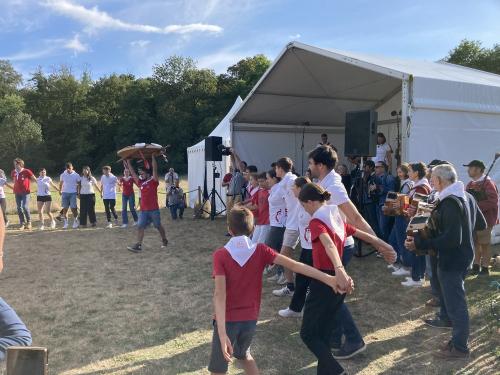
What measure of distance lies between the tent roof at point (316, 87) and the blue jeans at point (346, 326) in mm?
4666

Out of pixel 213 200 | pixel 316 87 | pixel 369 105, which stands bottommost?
pixel 213 200

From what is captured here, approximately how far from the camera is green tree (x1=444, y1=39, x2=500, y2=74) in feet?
96.1

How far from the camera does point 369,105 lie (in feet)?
38.7

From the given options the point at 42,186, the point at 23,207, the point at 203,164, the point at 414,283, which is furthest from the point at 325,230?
the point at 203,164

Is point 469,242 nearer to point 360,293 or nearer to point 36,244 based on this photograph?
point 360,293

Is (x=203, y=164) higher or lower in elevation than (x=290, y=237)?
higher

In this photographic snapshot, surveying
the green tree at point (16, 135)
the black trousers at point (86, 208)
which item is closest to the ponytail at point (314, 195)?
the black trousers at point (86, 208)

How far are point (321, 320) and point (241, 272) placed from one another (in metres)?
0.70

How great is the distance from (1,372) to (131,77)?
163 ft

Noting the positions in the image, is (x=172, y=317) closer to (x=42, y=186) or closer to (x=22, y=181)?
(x=42, y=186)

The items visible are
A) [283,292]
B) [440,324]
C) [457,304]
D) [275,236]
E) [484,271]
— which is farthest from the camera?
[484,271]

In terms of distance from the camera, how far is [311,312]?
2738 millimetres

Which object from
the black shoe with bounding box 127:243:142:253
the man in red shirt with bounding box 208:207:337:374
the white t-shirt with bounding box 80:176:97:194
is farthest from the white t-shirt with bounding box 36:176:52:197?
the man in red shirt with bounding box 208:207:337:374

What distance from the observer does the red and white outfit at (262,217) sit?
215 inches
